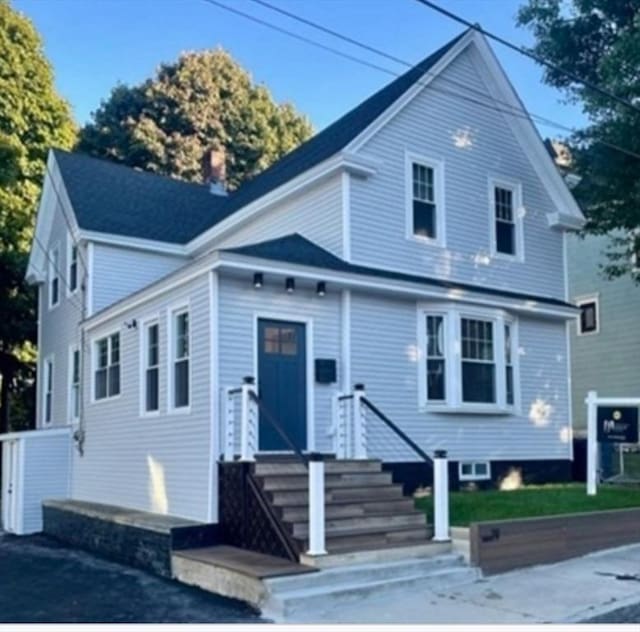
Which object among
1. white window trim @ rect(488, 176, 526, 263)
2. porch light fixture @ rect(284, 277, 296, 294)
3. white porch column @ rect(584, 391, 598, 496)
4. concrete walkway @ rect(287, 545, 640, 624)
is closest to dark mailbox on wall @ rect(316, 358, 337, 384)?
porch light fixture @ rect(284, 277, 296, 294)

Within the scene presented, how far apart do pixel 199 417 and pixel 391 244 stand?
4442 millimetres

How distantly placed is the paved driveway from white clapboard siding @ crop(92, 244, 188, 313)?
613cm

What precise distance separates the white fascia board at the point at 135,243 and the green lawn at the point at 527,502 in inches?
335

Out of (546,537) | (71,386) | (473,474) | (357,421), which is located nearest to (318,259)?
(357,421)

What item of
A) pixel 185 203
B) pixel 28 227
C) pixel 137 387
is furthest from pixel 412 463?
pixel 28 227

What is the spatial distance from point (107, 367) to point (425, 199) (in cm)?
642

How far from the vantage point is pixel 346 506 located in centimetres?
933

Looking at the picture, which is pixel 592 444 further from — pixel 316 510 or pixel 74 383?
pixel 74 383

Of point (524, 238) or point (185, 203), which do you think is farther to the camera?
point (185, 203)

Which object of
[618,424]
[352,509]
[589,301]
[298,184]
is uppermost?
[298,184]

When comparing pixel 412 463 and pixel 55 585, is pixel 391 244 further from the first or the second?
pixel 55 585

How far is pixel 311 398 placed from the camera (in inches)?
442

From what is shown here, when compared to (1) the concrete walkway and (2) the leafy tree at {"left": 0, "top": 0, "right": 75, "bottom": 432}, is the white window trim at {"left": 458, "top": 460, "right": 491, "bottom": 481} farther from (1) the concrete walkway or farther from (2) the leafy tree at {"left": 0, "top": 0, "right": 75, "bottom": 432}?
(2) the leafy tree at {"left": 0, "top": 0, "right": 75, "bottom": 432}

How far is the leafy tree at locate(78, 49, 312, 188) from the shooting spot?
1345 inches
